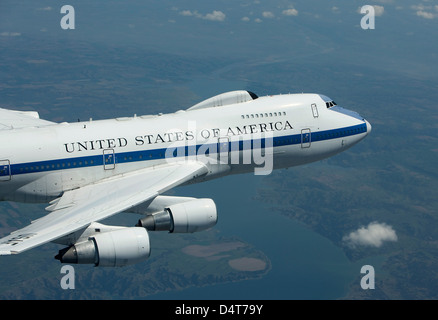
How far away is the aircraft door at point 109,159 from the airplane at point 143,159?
0.08m

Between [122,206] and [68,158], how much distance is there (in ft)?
25.7

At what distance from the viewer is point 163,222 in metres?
36.2

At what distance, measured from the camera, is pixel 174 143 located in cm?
4162

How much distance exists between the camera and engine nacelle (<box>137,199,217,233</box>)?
3616cm

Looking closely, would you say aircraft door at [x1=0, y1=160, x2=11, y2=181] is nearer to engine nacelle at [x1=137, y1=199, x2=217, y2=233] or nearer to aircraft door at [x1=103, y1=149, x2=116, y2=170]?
aircraft door at [x1=103, y1=149, x2=116, y2=170]

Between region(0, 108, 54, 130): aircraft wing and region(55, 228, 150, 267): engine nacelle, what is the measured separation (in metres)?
18.7

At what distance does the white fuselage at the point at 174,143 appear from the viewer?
1548 inches

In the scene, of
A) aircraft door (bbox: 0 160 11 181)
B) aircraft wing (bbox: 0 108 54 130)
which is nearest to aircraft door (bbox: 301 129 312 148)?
aircraft wing (bbox: 0 108 54 130)

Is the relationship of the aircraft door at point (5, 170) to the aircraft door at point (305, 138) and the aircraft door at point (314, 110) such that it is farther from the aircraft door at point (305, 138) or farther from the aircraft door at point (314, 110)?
the aircraft door at point (314, 110)

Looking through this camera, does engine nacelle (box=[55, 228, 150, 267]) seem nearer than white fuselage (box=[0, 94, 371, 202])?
Yes

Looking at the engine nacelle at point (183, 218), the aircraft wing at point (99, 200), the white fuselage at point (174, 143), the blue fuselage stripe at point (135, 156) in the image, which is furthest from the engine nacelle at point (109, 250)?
the white fuselage at point (174, 143)
